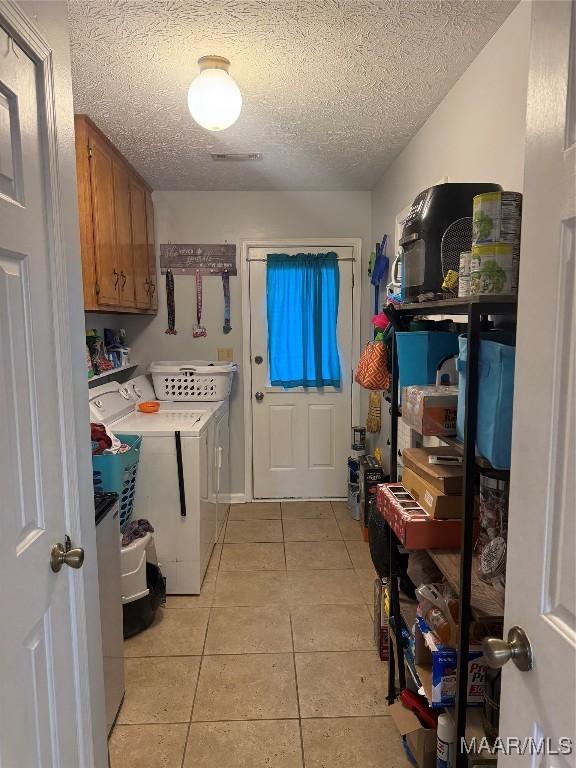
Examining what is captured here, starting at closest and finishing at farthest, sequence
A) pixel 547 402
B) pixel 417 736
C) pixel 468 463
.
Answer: pixel 547 402
pixel 468 463
pixel 417 736

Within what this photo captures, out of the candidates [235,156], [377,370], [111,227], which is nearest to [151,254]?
[111,227]

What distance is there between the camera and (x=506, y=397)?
1.14m

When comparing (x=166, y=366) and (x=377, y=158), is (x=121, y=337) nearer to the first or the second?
(x=166, y=366)

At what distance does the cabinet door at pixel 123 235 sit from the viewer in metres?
2.87

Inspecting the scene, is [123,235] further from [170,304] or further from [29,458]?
[29,458]

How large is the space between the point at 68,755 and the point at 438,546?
1099 mm

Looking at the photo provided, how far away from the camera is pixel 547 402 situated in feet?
2.43

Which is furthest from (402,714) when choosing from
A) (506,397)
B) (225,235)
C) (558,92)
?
(225,235)

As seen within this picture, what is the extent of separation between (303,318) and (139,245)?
132cm

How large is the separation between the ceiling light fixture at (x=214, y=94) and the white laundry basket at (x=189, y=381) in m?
1.98

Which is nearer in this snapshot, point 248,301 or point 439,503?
point 439,503

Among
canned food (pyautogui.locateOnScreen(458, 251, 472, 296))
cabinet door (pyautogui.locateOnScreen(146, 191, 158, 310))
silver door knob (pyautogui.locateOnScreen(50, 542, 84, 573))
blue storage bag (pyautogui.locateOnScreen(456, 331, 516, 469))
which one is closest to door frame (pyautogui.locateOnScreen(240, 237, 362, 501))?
cabinet door (pyautogui.locateOnScreen(146, 191, 158, 310))

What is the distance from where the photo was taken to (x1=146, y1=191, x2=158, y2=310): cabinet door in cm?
359

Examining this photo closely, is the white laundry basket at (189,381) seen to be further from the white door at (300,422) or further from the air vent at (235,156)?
the air vent at (235,156)
